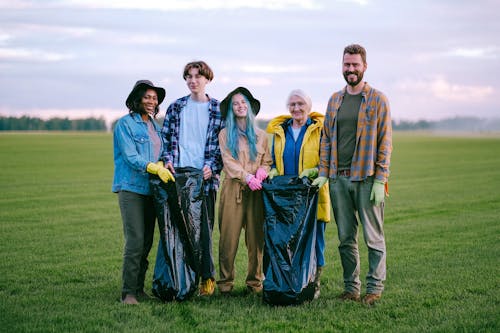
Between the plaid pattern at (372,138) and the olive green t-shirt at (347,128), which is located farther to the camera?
the olive green t-shirt at (347,128)

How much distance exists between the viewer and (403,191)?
14352mm

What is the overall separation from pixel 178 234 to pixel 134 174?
64 cm

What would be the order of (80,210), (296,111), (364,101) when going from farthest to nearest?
(80,210) → (296,111) → (364,101)

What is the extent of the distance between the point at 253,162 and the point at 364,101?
1.14m

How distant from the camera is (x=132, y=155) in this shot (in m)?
4.98

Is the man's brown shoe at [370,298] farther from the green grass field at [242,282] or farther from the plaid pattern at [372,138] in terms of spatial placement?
the plaid pattern at [372,138]

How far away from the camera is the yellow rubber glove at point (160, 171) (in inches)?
193

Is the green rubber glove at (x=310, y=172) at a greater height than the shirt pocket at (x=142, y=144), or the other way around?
the shirt pocket at (x=142, y=144)

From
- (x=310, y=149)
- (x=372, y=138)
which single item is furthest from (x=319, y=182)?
(x=372, y=138)

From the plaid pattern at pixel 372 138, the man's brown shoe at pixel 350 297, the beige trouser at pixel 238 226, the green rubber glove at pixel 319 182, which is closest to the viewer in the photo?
the plaid pattern at pixel 372 138

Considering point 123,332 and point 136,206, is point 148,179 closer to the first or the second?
point 136,206

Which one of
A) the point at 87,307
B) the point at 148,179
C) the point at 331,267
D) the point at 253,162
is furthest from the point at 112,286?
the point at 331,267

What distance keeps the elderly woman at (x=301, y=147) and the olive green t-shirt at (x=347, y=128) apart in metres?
0.27

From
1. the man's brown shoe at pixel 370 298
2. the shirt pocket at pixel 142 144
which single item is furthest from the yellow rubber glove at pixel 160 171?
the man's brown shoe at pixel 370 298
